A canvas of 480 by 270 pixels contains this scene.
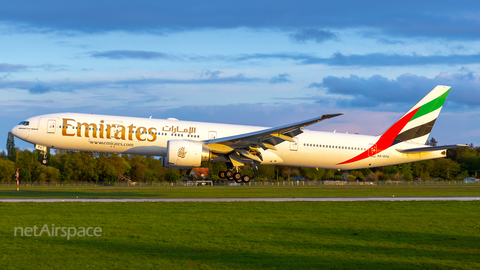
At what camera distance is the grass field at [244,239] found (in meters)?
11.5

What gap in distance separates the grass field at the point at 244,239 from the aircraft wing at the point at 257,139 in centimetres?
1052

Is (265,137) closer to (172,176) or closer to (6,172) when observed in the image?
(172,176)

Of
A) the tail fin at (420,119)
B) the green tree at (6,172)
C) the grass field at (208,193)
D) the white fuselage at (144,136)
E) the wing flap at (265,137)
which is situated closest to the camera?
the wing flap at (265,137)

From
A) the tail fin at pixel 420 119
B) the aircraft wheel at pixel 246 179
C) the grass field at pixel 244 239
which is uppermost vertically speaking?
the tail fin at pixel 420 119

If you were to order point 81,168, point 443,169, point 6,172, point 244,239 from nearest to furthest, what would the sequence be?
point 244,239
point 443,169
point 81,168
point 6,172

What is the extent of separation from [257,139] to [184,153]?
5329mm

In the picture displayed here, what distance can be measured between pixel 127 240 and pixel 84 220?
15.9ft

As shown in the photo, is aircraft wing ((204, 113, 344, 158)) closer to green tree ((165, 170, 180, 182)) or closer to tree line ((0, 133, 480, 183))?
tree line ((0, 133, 480, 183))

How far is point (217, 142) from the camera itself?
3478 centimetres

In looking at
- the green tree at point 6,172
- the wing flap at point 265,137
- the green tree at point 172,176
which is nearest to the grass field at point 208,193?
the wing flap at point 265,137

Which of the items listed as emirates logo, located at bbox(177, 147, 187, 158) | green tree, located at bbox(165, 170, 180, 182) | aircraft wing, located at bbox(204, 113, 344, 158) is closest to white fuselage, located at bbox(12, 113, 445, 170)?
aircraft wing, located at bbox(204, 113, 344, 158)

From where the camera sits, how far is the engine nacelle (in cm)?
3350

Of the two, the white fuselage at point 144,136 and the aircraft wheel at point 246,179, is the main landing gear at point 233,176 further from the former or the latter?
the white fuselage at point 144,136

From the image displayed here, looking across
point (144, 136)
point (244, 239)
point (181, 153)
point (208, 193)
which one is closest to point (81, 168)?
point (208, 193)
